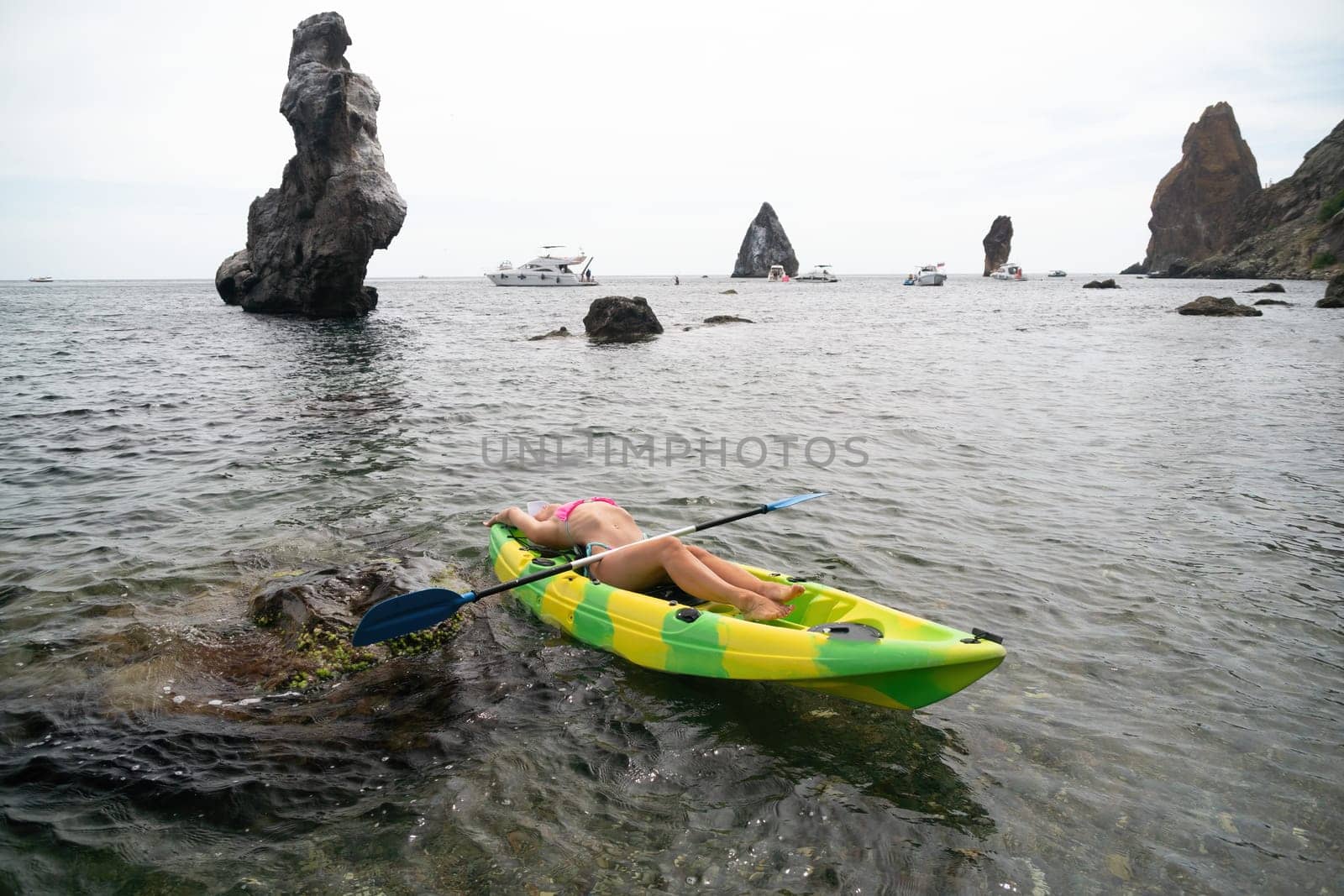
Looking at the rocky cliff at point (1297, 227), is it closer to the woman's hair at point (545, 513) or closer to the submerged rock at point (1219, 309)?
the submerged rock at point (1219, 309)

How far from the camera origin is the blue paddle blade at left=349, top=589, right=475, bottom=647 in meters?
4.72

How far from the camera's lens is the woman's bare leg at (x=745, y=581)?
5125 millimetres

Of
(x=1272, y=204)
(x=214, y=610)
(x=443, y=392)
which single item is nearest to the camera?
(x=214, y=610)

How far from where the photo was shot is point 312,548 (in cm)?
729

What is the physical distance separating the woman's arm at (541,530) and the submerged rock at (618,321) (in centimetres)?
2328

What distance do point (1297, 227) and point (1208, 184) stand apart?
151 ft

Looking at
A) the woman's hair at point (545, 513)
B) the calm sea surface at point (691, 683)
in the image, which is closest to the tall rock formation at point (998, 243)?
the calm sea surface at point (691, 683)

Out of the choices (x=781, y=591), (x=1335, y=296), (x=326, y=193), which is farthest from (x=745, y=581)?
(x=1335, y=296)

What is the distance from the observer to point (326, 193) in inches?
1357

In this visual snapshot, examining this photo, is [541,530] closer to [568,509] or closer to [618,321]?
[568,509]

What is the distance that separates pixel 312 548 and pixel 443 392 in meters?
10.6

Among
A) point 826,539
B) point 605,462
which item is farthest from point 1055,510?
point 605,462

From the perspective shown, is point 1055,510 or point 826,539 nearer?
point 826,539

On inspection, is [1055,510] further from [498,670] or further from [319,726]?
[319,726]
